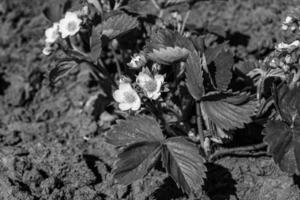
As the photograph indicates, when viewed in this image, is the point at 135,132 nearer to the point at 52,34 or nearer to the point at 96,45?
the point at 96,45

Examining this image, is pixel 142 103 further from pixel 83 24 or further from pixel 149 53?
pixel 83 24

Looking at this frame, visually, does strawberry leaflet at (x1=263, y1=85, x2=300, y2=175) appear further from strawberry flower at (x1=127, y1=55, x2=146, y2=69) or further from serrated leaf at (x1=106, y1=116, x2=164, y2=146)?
strawberry flower at (x1=127, y1=55, x2=146, y2=69)

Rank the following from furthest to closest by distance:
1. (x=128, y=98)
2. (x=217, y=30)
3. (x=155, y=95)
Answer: (x=217, y=30) → (x=128, y=98) → (x=155, y=95)

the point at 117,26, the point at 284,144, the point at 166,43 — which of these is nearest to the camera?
the point at 284,144

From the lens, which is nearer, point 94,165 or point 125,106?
point 125,106

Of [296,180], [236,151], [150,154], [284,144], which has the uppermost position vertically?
[150,154]

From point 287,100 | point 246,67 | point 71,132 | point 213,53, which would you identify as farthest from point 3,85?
point 287,100

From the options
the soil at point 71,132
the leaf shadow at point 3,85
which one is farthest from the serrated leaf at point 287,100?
the leaf shadow at point 3,85

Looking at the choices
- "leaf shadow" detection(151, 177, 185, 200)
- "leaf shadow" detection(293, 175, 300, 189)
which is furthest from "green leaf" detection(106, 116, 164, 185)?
"leaf shadow" detection(293, 175, 300, 189)

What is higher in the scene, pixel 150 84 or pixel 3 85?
pixel 150 84
